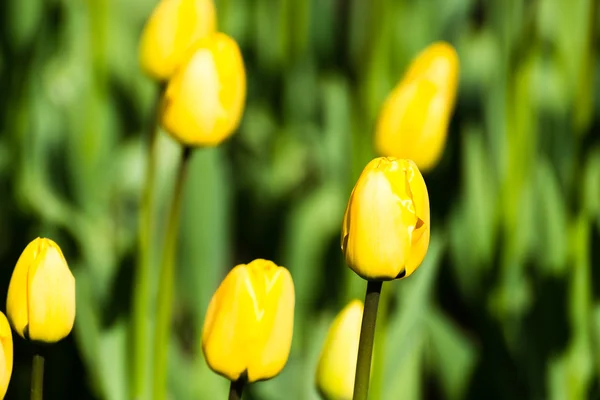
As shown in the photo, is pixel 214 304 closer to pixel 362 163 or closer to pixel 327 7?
pixel 362 163

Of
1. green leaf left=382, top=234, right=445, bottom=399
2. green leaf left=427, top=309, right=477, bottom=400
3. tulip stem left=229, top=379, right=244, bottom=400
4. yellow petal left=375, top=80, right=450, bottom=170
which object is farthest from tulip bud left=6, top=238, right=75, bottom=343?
green leaf left=427, top=309, right=477, bottom=400

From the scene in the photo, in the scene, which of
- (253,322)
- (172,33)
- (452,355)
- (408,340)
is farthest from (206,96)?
(452,355)

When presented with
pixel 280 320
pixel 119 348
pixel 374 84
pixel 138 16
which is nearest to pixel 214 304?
pixel 280 320

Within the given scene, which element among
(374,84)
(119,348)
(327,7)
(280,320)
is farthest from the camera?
(327,7)

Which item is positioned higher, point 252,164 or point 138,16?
point 138,16

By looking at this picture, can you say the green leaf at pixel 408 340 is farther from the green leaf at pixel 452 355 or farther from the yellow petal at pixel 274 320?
the yellow petal at pixel 274 320

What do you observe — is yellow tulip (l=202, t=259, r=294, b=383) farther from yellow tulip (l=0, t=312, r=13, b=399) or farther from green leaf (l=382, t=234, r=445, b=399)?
green leaf (l=382, t=234, r=445, b=399)

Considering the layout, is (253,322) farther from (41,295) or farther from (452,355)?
(452,355)
